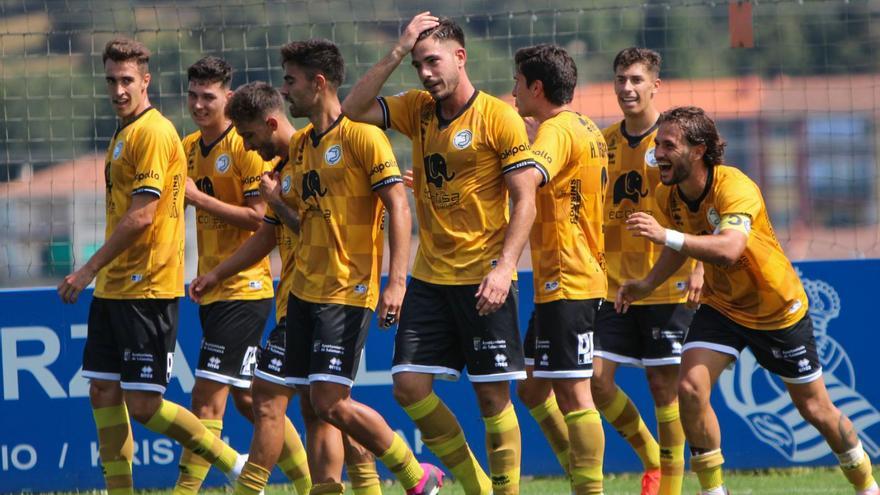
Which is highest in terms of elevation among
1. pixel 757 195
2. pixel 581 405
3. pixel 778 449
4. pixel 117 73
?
pixel 117 73

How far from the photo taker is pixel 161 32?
10.5 m

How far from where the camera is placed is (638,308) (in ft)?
26.3

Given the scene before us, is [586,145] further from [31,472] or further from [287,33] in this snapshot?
[31,472]

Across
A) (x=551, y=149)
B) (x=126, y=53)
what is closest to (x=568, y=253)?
(x=551, y=149)

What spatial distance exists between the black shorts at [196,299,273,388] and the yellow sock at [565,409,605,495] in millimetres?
1976

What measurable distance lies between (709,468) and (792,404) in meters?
2.58

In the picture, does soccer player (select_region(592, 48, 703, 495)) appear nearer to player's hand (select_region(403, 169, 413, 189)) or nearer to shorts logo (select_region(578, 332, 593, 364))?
shorts logo (select_region(578, 332, 593, 364))

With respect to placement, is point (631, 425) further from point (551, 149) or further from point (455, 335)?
point (551, 149)

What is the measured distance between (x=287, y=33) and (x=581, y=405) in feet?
14.7

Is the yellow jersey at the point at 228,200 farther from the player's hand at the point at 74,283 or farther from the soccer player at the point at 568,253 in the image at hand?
the soccer player at the point at 568,253

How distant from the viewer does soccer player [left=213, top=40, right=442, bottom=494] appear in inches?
260

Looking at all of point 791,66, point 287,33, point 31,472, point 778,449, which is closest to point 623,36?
point 791,66

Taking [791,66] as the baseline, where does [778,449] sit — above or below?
below

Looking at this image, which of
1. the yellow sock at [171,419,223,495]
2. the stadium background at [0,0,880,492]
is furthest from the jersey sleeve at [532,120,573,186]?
the stadium background at [0,0,880,492]
